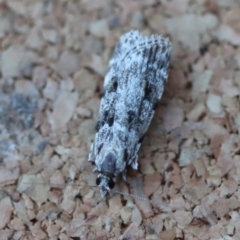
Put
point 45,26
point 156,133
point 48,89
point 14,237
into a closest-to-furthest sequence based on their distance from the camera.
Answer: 1. point 14,237
2. point 156,133
3. point 48,89
4. point 45,26

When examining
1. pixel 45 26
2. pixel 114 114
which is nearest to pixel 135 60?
pixel 114 114

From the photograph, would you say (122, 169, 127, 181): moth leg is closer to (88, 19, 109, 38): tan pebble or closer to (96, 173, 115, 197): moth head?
(96, 173, 115, 197): moth head

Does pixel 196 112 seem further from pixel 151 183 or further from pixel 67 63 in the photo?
pixel 67 63

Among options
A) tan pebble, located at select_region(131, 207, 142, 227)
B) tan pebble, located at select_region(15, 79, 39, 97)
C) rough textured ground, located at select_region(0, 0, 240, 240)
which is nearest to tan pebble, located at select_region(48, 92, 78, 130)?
rough textured ground, located at select_region(0, 0, 240, 240)

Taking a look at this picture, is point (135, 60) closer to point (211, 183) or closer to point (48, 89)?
point (48, 89)

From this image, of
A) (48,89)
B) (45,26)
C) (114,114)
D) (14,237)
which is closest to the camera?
(14,237)

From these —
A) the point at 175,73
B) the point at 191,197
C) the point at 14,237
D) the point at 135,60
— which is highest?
the point at 135,60

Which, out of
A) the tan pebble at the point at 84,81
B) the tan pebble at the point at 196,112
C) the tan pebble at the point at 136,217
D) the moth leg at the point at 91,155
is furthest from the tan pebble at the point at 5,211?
the tan pebble at the point at 196,112
